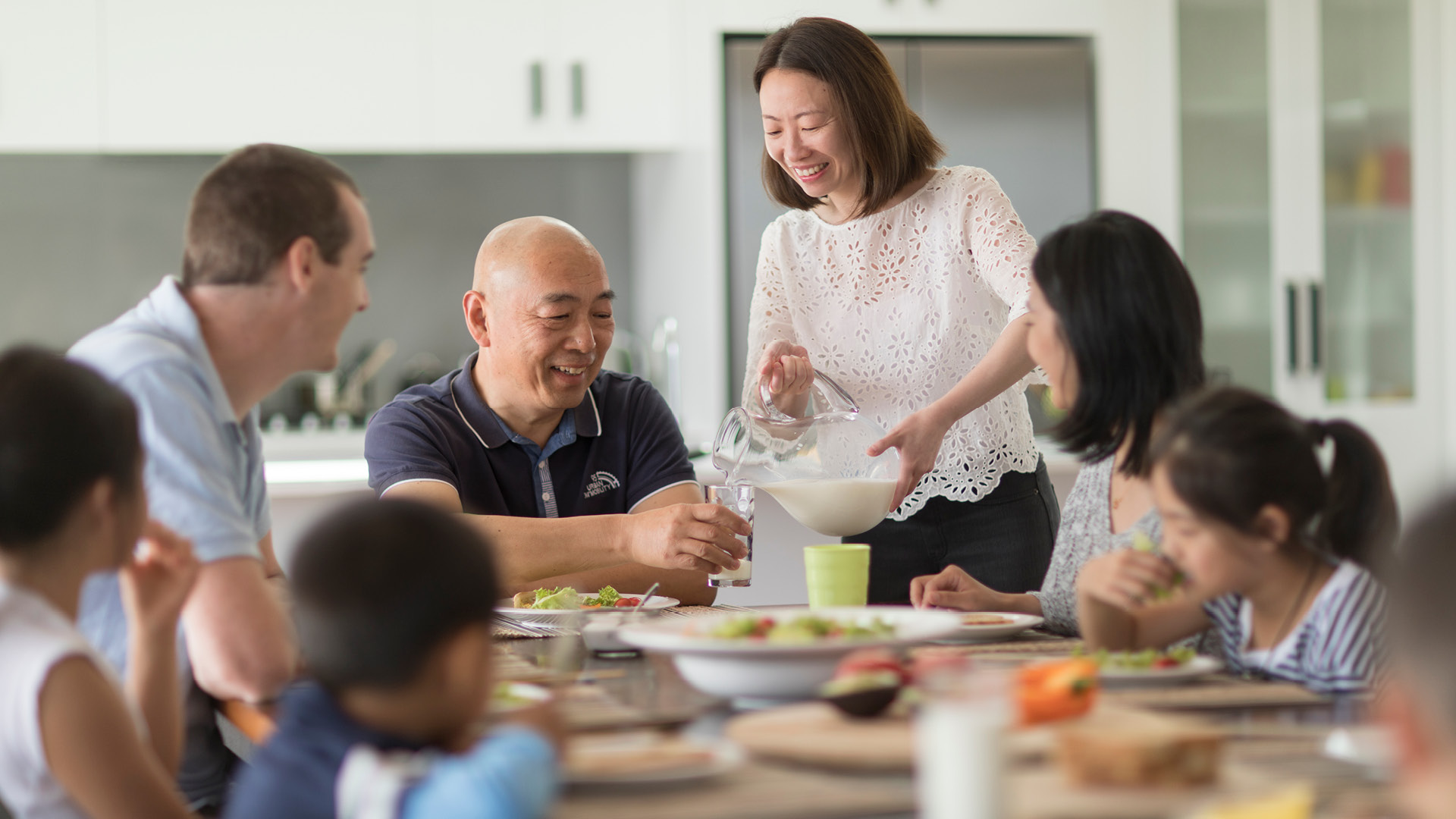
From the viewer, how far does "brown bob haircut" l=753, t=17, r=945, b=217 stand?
2.03 meters

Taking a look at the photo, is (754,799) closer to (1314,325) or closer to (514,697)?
(514,697)

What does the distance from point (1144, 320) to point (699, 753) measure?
82cm

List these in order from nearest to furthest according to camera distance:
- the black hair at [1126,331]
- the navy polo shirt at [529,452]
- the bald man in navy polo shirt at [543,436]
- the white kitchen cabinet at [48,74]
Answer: the black hair at [1126,331] < the bald man in navy polo shirt at [543,436] < the navy polo shirt at [529,452] < the white kitchen cabinet at [48,74]

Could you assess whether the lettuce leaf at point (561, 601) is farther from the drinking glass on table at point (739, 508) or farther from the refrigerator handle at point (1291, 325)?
the refrigerator handle at point (1291, 325)

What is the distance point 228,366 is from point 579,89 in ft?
8.61

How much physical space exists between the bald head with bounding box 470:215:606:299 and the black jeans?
0.62 m

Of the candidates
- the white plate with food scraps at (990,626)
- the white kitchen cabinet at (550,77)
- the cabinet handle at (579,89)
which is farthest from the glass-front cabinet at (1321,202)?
the white plate with food scraps at (990,626)

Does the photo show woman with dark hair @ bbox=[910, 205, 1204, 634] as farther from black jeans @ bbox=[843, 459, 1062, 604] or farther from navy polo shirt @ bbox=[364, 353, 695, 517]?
navy polo shirt @ bbox=[364, 353, 695, 517]

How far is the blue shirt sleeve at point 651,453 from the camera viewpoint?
6.98 ft

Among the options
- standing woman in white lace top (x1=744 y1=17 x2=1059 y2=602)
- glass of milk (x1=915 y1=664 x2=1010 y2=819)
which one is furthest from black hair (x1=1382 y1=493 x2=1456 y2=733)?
standing woman in white lace top (x1=744 y1=17 x2=1059 y2=602)

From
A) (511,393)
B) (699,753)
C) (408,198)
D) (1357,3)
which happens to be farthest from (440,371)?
(699,753)

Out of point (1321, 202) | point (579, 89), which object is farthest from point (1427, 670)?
point (1321, 202)

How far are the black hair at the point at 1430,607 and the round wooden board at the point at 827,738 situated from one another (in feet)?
1.01

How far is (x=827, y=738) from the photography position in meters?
0.92
